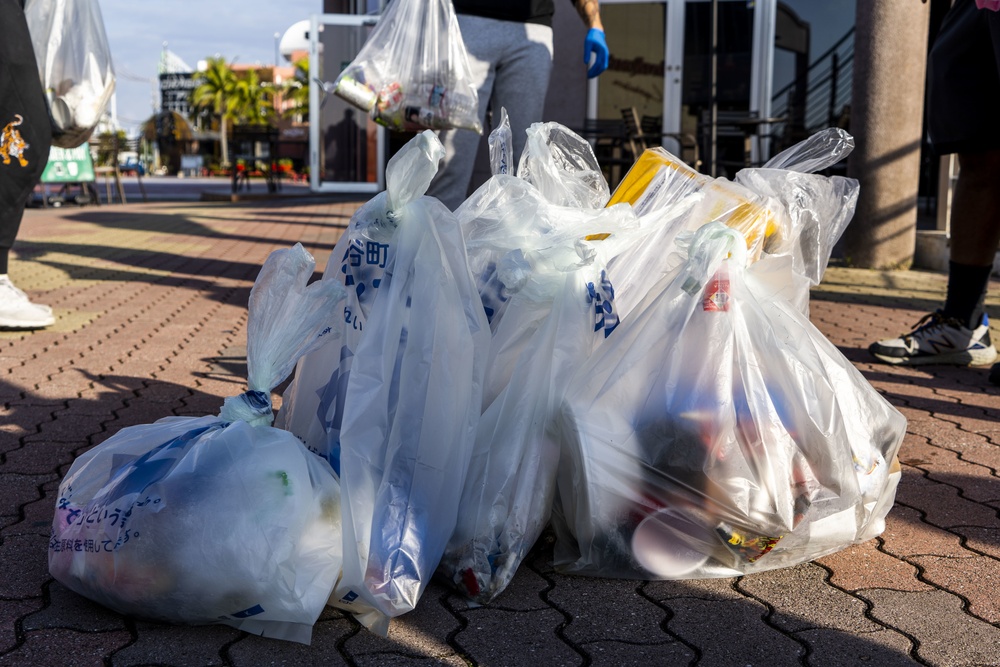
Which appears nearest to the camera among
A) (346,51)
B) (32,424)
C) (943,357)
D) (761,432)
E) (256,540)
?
(256,540)

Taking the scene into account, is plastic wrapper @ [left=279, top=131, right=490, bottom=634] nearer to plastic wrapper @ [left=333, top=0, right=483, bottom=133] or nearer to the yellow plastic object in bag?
the yellow plastic object in bag

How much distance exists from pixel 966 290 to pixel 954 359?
0.80 ft

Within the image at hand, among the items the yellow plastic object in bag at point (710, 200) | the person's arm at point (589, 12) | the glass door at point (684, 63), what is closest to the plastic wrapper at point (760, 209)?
the yellow plastic object in bag at point (710, 200)

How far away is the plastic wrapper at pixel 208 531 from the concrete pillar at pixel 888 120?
211 inches

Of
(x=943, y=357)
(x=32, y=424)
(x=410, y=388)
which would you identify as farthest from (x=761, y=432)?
(x=943, y=357)

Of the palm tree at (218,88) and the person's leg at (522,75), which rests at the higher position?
the palm tree at (218,88)

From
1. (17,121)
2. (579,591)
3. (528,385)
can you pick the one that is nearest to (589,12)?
(17,121)

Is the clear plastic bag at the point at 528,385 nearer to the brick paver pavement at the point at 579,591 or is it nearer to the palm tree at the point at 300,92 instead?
the brick paver pavement at the point at 579,591

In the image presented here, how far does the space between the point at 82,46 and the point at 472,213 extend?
8.85 feet

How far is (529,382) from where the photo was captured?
1.81m

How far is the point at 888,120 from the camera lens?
20.2ft

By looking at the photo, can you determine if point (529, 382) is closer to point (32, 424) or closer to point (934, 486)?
point (934, 486)

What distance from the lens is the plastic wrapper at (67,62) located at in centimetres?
400

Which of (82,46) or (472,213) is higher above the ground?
(82,46)
